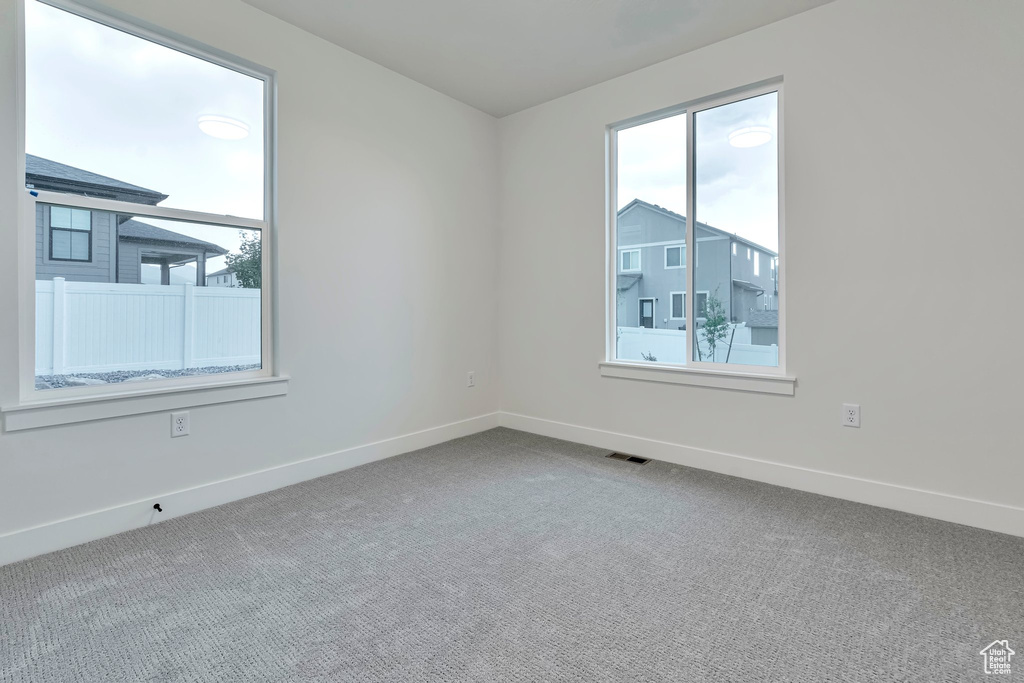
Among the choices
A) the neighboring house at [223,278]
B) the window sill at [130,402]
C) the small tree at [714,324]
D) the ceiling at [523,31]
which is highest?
the ceiling at [523,31]

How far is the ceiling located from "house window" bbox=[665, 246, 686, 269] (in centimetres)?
125

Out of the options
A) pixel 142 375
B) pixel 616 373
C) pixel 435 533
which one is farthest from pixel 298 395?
pixel 616 373

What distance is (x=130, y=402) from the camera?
2.35 metres

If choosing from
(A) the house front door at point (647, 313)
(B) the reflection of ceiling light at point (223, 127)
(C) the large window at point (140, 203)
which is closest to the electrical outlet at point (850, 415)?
(A) the house front door at point (647, 313)

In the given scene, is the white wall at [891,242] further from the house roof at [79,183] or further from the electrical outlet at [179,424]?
the house roof at [79,183]

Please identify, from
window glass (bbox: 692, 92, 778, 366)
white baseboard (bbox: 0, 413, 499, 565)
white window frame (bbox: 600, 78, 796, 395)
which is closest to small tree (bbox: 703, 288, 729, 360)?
window glass (bbox: 692, 92, 778, 366)

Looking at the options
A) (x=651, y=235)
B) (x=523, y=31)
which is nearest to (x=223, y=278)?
(x=523, y=31)

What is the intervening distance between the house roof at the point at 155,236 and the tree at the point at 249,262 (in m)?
0.10

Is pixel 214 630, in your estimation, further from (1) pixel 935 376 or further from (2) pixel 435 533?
(1) pixel 935 376

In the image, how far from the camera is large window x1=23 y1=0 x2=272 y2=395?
219 cm

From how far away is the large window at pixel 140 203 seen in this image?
2188mm

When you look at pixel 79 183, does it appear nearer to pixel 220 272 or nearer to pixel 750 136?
pixel 220 272

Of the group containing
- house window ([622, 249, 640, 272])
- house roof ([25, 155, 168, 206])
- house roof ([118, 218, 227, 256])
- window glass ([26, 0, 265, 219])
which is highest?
window glass ([26, 0, 265, 219])

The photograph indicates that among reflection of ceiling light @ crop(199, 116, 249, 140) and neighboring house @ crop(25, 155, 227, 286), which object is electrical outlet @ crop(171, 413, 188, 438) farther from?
reflection of ceiling light @ crop(199, 116, 249, 140)
